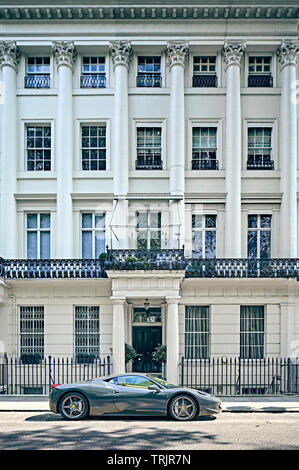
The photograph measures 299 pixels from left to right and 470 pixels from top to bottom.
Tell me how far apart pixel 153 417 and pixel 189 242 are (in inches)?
416

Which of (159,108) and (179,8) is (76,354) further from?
(179,8)

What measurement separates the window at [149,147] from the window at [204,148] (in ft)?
5.21

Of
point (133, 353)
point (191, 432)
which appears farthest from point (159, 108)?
point (191, 432)

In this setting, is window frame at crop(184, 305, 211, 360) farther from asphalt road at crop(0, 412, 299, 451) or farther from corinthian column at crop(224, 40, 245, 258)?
asphalt road at crop(0, 412, 299, 451)

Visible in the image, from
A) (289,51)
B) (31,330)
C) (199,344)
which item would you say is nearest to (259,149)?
(289,51)

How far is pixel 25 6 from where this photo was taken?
73.3ft

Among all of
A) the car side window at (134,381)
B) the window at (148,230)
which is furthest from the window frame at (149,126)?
the car side window at (134,381)

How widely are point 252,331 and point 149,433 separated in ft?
38.3

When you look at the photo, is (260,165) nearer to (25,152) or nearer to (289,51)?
(289,51)

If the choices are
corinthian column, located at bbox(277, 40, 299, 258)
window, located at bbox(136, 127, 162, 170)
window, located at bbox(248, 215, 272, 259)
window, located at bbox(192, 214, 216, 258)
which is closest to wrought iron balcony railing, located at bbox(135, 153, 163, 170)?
window, located at bbox(136, 127, 162, 170)

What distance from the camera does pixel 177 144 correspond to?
22.6 meters

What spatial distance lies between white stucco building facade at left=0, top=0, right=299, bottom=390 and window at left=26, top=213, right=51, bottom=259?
0.15ft

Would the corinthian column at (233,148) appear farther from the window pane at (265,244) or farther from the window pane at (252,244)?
the window pane at (265,244)

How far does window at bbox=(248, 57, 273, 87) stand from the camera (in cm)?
2336
